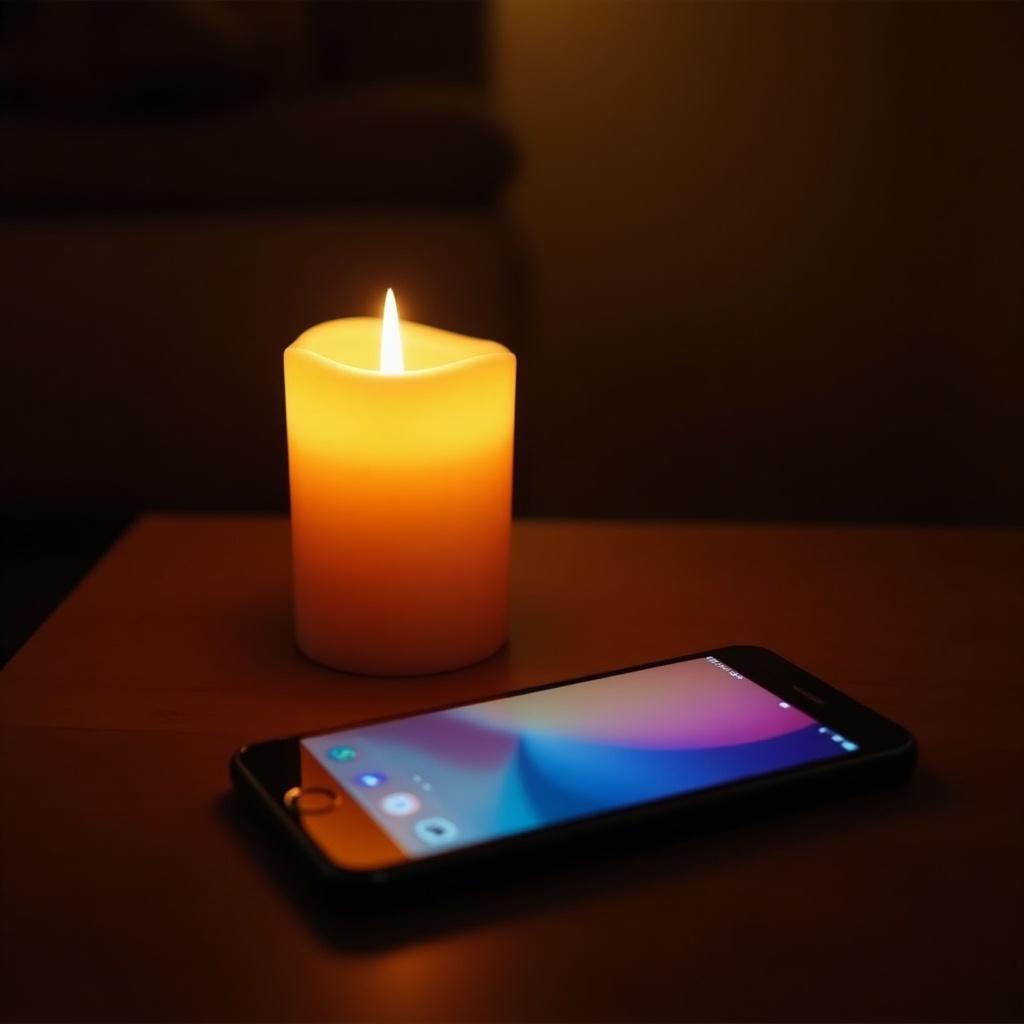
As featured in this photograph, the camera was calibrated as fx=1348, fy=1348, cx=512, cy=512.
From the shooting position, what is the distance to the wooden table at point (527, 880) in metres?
0.36

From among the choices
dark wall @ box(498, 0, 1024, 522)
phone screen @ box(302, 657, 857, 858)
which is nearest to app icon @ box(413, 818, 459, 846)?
phone screen @ box(302, 657, 857, 858)

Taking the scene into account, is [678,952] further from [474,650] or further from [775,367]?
[775,367]

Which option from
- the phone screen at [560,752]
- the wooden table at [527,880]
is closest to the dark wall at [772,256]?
the wooden table at [527,880]

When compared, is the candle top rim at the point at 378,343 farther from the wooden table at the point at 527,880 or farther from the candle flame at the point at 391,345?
the wooden table at the point at 527,880

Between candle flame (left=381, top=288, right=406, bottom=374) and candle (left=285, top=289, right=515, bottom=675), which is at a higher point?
candle flame (left=381, top=288, right=406, bottom=374)

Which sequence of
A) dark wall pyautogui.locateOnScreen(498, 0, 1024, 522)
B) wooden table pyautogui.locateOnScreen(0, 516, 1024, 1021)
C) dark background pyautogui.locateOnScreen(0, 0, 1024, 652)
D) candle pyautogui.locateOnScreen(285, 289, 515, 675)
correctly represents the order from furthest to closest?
dark wall pyautogui.locateOnScreen(498, 0, 1024, 522), dark background pyautogui.locateOnScreen(0, 0, 1024, 652), candle pyautogui.locateOnScreen(285, 289, 515, 675), wooden table pyautogui.locateOnScreen(0, 516, 1024, 1021)

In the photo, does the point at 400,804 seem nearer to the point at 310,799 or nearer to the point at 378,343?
the point at 310,799

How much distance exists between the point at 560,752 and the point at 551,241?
83cm

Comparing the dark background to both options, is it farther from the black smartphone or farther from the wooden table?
the black smartphone

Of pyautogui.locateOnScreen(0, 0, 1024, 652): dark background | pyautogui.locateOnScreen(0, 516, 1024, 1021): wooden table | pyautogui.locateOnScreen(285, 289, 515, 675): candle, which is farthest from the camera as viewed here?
pyautogui.locateOnScreen(0, 0, 1024, 652): dark background

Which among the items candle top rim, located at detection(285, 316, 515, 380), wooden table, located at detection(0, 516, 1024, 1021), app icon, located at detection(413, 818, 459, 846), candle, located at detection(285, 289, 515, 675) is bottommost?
wooden table, located at detection(0, 516, 1024, 1021)

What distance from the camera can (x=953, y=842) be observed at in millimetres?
432

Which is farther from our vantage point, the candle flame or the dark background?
the dark background

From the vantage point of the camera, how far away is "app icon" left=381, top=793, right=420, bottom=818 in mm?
415
